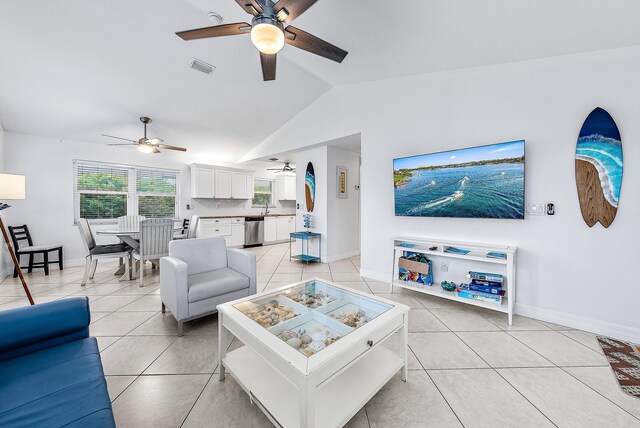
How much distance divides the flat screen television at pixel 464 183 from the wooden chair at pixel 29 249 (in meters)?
5.56

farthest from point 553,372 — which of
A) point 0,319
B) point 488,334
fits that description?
point 0,319

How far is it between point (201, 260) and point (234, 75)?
2.62m

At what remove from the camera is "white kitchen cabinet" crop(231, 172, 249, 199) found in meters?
6.62

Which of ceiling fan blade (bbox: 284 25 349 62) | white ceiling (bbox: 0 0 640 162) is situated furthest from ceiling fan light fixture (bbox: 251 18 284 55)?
white ceiling (bbox: 0 0 640 162)

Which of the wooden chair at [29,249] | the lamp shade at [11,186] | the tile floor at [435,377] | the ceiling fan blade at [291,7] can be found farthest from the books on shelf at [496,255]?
the wooden chair at [29,249]

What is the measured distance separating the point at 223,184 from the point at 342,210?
3340mm

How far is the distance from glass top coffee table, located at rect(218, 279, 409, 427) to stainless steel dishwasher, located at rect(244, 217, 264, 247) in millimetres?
4860

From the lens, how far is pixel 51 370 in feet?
3.60

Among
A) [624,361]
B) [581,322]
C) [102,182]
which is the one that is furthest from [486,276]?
[102,182]

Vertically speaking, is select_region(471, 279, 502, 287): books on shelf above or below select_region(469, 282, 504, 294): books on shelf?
above

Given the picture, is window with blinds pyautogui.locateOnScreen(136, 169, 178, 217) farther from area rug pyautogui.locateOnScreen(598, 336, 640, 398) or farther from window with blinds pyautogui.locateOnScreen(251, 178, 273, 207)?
area rug pyautogui.locateOnScreen(598, 336, 640, 398)

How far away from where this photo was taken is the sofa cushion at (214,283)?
7.25 ft

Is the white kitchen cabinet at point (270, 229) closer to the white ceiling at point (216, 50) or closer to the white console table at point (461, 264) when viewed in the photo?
the white ceiling at point (216, 50)

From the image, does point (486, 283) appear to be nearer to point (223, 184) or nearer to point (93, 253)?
point (93, 253)
